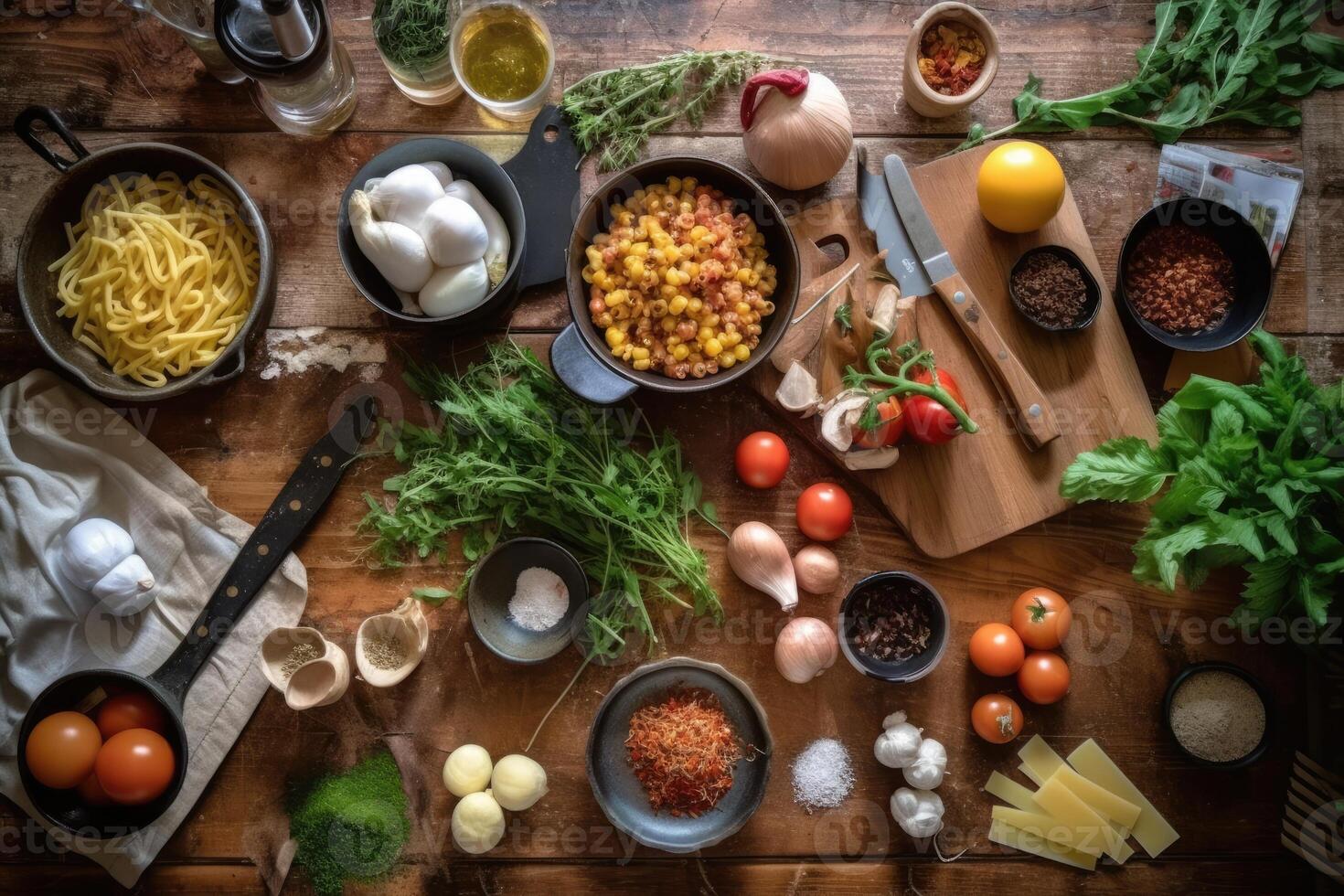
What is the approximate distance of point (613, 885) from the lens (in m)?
2.04

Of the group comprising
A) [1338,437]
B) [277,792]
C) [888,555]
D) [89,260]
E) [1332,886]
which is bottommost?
[1332,886]

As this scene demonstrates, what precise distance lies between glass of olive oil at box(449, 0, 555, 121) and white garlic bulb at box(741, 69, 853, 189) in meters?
0.45

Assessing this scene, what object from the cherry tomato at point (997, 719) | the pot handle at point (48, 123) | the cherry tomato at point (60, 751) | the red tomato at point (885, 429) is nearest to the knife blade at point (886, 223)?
the red tomato at point (885, 429)

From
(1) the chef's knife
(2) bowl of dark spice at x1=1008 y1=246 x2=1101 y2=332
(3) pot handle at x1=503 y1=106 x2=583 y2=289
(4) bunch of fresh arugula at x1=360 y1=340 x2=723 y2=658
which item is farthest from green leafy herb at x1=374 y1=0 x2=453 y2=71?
(2) bowl of dark spice at x1=1008 y1=246 x2=1101 y2=332

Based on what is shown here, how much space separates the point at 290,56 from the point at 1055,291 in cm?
167

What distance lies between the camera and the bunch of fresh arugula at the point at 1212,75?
6.91 ft

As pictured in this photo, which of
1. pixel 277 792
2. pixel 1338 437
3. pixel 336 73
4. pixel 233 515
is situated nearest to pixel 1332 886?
pixel 1338 437

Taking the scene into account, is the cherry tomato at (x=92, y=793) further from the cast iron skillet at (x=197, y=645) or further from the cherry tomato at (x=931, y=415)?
the cherry tomato at (x=931, y=415)

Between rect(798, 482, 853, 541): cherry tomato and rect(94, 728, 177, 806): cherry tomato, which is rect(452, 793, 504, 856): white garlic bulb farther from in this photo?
rect(798, 482, 853, 541): cherry tomato

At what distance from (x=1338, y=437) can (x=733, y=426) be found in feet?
3.83

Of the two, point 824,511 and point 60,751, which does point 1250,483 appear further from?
point 60,751

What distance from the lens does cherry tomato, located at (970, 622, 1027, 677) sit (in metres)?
2.03

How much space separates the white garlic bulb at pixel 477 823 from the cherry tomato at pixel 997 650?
1.08 metres

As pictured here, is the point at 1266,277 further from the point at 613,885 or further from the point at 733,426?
the point at 613,885
